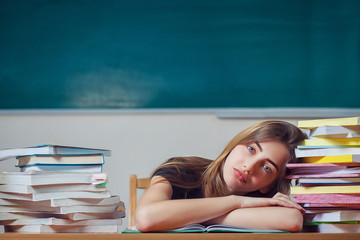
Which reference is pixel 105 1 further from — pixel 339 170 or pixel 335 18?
pixel 339 170

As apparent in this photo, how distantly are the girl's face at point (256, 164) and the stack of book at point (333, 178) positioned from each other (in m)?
0.16

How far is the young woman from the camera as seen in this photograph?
1.03 metres

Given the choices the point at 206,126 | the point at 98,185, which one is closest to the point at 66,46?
the point at 206,126

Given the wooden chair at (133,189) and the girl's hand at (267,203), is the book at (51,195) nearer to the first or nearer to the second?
the girl's hand at (267,203)

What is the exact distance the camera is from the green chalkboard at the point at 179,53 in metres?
2.83

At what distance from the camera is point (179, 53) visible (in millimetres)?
2855

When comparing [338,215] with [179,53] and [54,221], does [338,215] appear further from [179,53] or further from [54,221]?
[179,53]

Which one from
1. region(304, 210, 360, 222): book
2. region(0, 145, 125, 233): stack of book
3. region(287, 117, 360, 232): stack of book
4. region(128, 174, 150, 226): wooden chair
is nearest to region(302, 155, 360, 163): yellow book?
region(287, 117, 360, 232): stack of book

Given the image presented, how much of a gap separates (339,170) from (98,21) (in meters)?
2.10

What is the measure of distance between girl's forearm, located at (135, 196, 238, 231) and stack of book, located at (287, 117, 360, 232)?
19cm

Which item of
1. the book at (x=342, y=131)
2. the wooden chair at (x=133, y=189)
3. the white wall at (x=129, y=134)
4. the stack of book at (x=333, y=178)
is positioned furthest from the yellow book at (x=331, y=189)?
the white wall at (x=129, y=134)

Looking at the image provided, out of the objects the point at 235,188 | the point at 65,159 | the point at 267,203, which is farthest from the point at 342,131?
the point at 65,159

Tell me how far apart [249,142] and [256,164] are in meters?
0.07

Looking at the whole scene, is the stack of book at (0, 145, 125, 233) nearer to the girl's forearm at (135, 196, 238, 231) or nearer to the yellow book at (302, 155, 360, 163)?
the girl's forearm at (135, 196, 238, 231)
